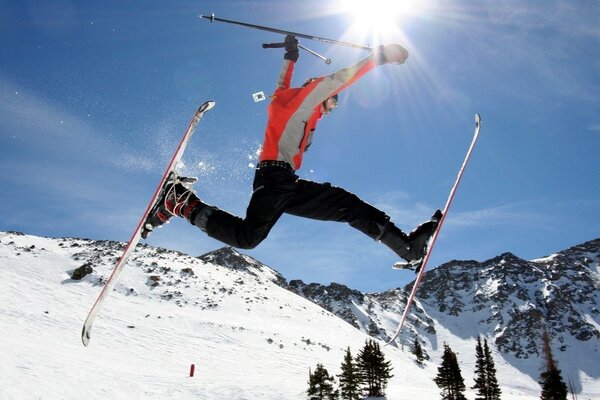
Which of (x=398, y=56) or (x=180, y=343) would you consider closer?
(x=398, y=56)

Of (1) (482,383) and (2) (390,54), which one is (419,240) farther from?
(1) (482,383)

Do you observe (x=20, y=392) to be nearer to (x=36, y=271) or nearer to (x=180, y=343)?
(x=180, y=343)

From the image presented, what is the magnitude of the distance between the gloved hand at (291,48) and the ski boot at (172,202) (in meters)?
2.11

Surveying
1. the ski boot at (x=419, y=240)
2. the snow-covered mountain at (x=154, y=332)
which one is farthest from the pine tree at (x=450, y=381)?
the ski boot at (x=419, y=240)

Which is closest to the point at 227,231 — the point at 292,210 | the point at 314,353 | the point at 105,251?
the point at 292,210

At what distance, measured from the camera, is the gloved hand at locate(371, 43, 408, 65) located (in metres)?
5.37

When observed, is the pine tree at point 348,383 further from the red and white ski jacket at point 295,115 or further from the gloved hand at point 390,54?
the gloved hand at point 390,54

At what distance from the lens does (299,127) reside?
5.81 meters

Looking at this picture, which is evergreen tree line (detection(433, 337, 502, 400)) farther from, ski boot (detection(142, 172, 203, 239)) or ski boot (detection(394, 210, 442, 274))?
ski boot (detection(142, 172, 203, 239))

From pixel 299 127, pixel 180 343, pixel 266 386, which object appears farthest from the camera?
pixel 180 343

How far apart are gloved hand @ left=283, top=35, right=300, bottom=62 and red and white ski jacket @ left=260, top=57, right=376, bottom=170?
1.44 ft

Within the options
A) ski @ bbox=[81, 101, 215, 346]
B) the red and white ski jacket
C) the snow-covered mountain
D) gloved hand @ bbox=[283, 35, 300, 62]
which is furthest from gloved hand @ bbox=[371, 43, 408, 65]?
the snow-covered mountain

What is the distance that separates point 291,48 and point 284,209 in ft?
7.18

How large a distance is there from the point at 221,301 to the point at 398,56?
2364 inches
